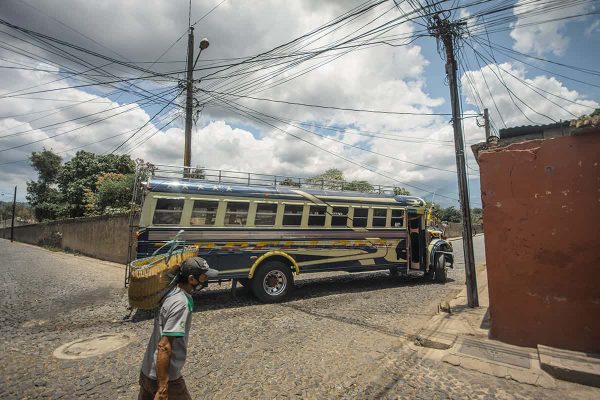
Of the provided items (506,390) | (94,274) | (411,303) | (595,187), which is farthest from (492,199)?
(94,274)

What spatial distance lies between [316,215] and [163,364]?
7.18 metres

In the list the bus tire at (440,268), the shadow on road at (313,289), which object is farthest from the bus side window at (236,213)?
the bus tire at (440,268)

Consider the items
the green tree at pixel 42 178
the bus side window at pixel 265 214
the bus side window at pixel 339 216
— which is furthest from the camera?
the green tree at pixel 42 178

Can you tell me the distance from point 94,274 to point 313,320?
35.0 ft

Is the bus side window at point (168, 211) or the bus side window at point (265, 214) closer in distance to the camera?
the bus side window at point (168, 211)

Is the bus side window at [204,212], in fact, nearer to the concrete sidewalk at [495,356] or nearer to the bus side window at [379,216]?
the bus side window at [379,216]

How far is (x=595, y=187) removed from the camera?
16.1 feet

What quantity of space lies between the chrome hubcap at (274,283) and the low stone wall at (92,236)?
404 inches

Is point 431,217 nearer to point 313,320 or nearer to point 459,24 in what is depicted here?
point 459,24

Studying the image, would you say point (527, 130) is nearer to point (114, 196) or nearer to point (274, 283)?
point (274, 283)

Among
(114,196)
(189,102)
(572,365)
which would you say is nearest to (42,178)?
(114,196)

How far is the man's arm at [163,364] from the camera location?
2.41 m

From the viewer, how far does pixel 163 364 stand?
245cm

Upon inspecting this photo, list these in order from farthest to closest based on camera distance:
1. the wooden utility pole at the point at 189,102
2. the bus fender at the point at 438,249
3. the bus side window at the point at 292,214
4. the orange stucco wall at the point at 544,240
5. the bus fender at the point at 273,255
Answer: the wooden utility pole at the point at 189,102 → the bus fender at the point at 438,249 → the bus side window at the point at 292,214 → the bus fender at the point at 273,255 → the orange stucco wall at the point at 544,240
